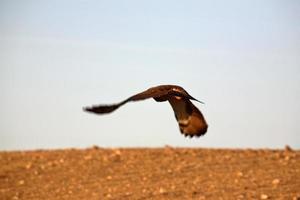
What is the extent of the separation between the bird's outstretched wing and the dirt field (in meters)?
4.77

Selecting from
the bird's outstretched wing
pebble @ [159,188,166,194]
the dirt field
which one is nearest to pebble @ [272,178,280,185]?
the dirt field

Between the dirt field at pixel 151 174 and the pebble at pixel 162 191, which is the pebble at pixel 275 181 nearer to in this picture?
the dirt field at pixel 151 174

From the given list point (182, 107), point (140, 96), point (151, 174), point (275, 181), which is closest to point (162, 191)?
point (151, 174)

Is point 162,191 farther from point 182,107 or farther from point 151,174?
point 182,107

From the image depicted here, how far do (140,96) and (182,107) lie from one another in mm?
1349

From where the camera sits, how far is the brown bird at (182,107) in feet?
22.6

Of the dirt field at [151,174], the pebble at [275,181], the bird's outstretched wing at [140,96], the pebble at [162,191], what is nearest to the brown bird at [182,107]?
the bird's outstretched wing at [140,96]

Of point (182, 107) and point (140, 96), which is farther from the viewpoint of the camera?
point (182, 107)

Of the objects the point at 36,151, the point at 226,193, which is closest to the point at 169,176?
the point at 226,193

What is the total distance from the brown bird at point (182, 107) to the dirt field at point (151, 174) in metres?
3.94

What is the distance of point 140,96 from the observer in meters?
6.40

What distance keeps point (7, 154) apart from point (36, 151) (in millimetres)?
537

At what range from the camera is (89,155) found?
1470cm

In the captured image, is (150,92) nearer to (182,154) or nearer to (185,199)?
(185,199)
